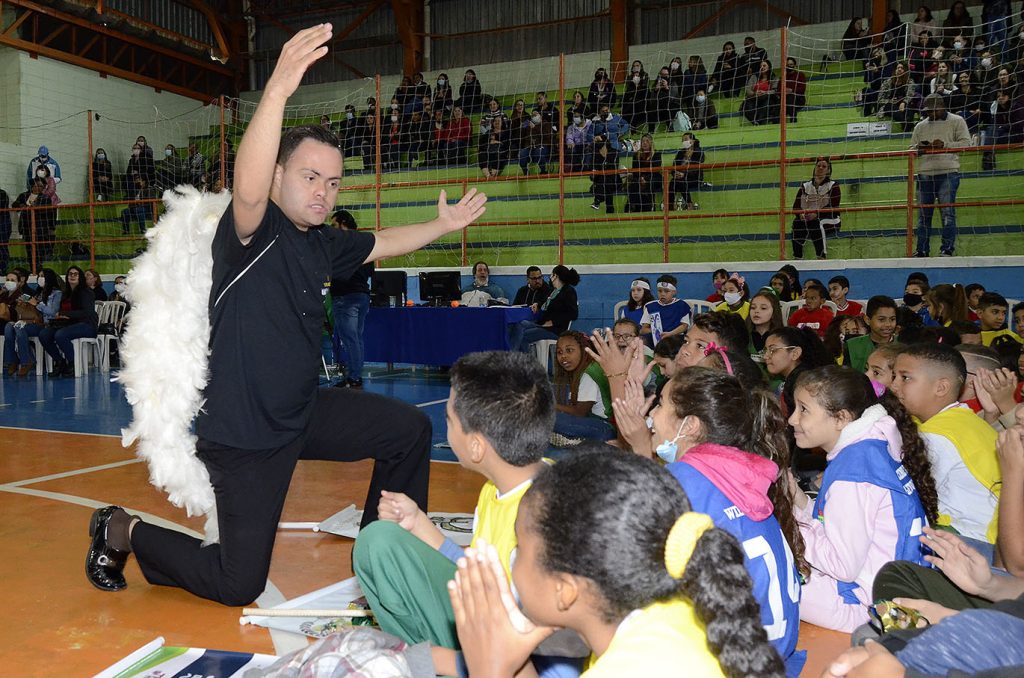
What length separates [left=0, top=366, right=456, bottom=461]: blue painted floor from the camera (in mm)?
6660

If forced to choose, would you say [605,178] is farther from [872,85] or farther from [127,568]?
[127,568]

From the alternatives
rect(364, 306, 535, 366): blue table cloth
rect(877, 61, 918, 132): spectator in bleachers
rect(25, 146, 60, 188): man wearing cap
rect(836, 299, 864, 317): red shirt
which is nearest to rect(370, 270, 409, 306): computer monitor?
rect(364, 306, 535, 366): blue table cloth

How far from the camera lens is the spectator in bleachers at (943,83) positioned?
10.8 m

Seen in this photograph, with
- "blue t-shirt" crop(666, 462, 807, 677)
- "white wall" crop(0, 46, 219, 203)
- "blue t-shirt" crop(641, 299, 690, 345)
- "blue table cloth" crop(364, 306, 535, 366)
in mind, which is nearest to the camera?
"blue t-shirt" crop(666, 462, 807, 677)

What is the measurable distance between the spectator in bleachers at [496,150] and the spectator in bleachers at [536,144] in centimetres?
34

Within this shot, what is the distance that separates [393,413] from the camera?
3064 millimetres

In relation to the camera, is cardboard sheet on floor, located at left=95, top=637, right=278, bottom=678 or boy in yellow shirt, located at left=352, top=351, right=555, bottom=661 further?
cardboard sheet on floor, located at left=95, top=637, right=278, bottom=678

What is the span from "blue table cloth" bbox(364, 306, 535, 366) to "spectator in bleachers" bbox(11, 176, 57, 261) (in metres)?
7.96

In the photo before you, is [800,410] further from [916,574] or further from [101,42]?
[101,42]

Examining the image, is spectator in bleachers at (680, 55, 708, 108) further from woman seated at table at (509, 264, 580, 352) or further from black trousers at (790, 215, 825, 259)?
woman seated at table at (509, 264, 580, 352)

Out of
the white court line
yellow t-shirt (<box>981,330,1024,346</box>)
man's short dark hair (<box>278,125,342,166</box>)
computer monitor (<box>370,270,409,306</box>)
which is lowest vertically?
the white court line

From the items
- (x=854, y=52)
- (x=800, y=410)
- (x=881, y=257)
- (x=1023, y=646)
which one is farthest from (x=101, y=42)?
(x=1023, y=646)

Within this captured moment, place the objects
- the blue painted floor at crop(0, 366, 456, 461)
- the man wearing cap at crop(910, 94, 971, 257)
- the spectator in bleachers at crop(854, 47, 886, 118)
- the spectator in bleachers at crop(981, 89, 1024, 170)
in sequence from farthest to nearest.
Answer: the spectator in bleachers at crop(854, 47, 886, 118) → the spectator in bleachers at crop(981, 89, 1024, 170) → the man wearing cap at crop(910, 94, 971, 257) → the blue painted floor at crop(0, 366, 456, 461)

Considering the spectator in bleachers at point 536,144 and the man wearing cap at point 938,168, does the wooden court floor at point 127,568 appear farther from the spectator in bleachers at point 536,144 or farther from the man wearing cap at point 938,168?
the spectator in bleachers at point 536,144
